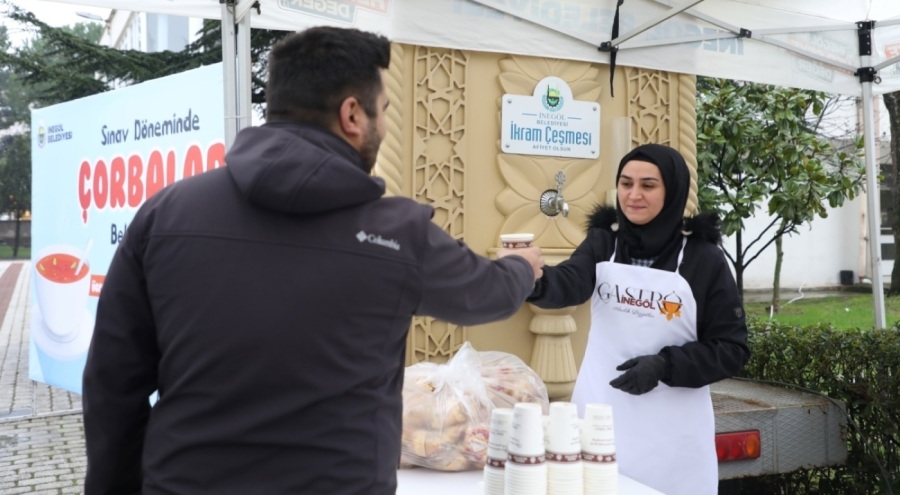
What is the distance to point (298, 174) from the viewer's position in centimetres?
139

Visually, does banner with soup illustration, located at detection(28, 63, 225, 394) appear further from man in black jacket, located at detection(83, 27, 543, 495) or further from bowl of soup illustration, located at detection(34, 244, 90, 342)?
man in black jacket, located at detection(83, 27, 543, 495)

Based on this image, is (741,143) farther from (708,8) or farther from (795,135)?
(708,8)

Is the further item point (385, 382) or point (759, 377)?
point (759, 377)

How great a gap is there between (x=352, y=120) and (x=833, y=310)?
54.8 ft

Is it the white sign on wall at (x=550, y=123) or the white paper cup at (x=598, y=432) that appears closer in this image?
the white paper cup at (x=598, y=432)

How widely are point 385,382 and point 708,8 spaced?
160 inches

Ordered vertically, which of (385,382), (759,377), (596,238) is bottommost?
(759,377)

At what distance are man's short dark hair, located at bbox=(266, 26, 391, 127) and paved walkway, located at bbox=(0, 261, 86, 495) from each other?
494cm

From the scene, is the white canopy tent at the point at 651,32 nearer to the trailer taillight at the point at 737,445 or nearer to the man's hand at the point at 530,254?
the man's hand at the point at 530,254

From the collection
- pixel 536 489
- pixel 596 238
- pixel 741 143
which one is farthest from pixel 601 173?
pixel 741 143

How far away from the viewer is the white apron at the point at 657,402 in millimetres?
2844

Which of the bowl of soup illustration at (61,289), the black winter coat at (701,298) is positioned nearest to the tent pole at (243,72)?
the black winter coat at (701,298)

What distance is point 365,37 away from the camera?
5.13 ft

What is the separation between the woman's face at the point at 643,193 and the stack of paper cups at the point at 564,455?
105 centimetres
